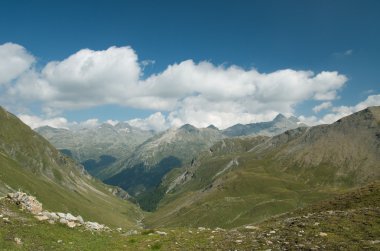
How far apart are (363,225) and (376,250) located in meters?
6.33

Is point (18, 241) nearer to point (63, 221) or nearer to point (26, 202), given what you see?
point (63, 221)

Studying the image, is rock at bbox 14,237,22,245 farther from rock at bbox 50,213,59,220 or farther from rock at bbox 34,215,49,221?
rock at bbox 50,213,59,220

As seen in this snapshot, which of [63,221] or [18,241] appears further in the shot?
[63,221]

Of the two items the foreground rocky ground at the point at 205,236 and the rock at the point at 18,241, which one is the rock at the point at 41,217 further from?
the rock at the point at 18,241

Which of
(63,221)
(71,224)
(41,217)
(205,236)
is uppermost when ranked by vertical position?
(41,217)

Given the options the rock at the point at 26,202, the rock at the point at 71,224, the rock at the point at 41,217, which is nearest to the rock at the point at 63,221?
the rock at the point at 71,224

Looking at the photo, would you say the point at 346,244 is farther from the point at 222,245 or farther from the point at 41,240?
the point at 41,240

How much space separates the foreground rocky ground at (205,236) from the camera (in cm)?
2842

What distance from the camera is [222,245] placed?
31031 millimetres

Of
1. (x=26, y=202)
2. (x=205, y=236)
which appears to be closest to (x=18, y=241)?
(x=26, y=202)

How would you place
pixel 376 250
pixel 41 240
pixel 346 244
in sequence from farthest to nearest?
pixel 41 240 < pixel 346 244 < pixel 376 250

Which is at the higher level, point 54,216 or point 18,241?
point 54,216

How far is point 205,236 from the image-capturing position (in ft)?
118

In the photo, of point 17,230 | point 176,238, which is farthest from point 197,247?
point 17,230
